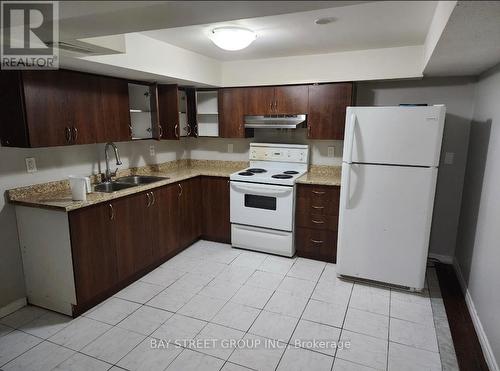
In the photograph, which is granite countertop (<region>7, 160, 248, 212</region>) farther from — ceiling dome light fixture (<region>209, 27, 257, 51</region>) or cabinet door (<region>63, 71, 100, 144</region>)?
ceiling dome light fixture (<region>209, 27, 257, 51</region>)

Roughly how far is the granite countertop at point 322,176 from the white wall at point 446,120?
0.79m

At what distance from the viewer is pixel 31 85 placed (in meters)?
2.22

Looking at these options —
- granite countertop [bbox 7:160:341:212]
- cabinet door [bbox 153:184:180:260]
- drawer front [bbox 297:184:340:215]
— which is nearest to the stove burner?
granite countertop [bbox 7:160:341:212]

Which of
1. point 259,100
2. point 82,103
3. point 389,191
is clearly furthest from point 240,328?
point 259,100

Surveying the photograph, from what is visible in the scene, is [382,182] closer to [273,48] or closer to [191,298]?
[273,48]

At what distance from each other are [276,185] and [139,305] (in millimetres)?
1687

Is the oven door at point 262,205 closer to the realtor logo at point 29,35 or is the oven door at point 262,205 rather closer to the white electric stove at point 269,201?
the white electric stove at point 269,201

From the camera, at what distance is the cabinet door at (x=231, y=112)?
12.2 feet

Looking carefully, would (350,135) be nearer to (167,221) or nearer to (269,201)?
(269,201)

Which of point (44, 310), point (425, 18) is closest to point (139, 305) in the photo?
point (44, 310)

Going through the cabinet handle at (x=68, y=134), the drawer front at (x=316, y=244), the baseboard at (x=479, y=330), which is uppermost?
the cabinet handle at (x=68, y=134)

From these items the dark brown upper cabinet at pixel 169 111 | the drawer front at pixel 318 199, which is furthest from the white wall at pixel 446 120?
the dark brown upper cabinet at pixel 169 111

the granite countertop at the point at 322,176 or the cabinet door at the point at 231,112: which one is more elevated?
the cabinet door at the point at 231,112

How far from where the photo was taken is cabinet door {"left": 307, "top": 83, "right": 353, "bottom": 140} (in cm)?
327
